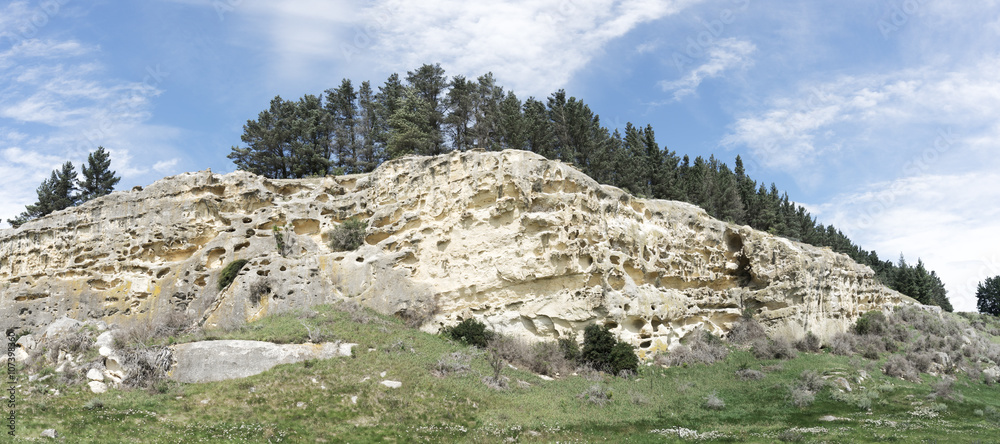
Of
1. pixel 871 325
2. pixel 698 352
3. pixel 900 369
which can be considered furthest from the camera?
pixel 871 325

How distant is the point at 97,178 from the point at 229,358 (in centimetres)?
3385

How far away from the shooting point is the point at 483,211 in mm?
30016

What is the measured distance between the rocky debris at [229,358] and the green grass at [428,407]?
0.58 meters

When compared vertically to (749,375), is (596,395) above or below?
below

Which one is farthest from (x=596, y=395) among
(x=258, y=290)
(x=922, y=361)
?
(x=922, y=361)

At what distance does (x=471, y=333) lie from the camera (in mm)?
27156

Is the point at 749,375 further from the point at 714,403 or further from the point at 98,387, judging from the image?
the point at 98,387

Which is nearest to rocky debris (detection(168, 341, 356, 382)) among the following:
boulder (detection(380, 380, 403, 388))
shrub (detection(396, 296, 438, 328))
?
boulder (detection(380, 380, 403, 388))

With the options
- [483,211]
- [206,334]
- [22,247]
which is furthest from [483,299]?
[22,247]

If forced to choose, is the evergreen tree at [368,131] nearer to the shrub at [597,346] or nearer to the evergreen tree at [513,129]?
the evergreen tree at [513,129]

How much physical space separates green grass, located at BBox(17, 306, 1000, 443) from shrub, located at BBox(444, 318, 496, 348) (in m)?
0.62

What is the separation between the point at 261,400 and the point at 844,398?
21.8 m

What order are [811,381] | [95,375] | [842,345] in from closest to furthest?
[95,375], [811,381], [842,345]

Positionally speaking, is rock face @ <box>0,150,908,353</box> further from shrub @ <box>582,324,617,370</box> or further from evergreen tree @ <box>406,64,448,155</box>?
evergreen tree @ <box>406,64,448,155</box>
